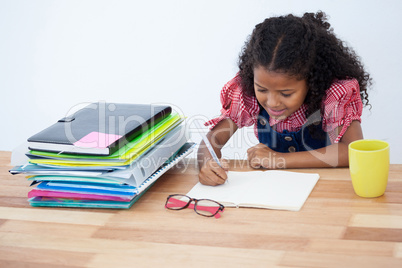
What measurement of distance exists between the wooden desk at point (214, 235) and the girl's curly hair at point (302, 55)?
343 mm

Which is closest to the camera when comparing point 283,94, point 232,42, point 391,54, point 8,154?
point 283,94

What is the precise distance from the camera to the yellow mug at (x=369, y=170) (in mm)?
1089

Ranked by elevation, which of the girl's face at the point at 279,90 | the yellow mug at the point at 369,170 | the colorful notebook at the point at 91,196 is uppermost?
the girl's face at the point at 279,90

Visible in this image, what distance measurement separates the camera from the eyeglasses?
3.61 ft

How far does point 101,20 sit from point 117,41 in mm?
243

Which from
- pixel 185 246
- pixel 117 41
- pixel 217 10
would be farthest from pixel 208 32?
pixel 185 246

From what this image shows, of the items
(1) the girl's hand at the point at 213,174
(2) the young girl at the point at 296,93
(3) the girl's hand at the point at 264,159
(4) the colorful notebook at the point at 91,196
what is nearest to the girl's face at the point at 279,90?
(2) the young girl at the point at 296,93

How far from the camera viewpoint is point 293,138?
1668 mm

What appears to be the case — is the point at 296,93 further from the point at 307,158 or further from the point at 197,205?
the point at 197,205

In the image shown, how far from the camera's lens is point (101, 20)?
4.04 metres

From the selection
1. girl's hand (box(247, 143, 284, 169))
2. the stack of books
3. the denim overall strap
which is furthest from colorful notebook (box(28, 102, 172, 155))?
the denim overall strap

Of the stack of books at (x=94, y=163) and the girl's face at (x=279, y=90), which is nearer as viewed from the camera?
the stack of books at (x=94, y=163)

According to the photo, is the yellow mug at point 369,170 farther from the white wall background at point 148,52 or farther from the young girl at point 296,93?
the white wall background at point 148,52

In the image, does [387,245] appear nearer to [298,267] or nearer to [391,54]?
[298,267]
